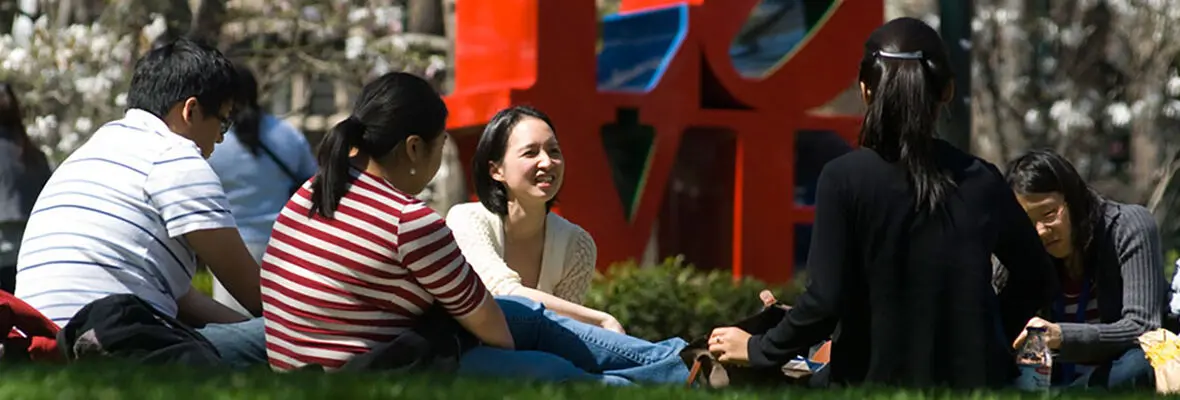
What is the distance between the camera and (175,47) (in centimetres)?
570

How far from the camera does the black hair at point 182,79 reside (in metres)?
5.66

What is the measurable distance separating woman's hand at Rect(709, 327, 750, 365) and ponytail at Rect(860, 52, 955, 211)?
62 cm

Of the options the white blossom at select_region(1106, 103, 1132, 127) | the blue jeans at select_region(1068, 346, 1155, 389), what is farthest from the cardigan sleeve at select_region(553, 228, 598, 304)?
the white blossom at select_region(1106, 103, 1132, 127)

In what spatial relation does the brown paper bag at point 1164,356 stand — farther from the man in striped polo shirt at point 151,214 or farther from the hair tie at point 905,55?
the man in striped polo shirt at point 151,214

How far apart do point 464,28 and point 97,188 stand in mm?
4988

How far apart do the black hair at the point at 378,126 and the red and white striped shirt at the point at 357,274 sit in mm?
53

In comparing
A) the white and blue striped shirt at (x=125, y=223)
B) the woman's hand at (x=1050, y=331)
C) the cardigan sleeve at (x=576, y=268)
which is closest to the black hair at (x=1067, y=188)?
the woman's hand at (x=1050, y=331)

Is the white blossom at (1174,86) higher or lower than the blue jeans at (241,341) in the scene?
lower

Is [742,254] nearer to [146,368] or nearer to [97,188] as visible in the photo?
[97,188]

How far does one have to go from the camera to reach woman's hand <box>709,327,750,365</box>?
4.98 meters

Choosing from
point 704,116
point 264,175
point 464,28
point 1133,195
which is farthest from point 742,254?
point 1133,195

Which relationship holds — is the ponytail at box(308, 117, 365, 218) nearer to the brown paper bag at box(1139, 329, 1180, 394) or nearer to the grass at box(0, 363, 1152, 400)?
the grass at box(0, 363, 1152, 400)

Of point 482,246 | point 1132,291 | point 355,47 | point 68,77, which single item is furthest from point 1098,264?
point 68,77

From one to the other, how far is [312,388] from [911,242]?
5.32 feet
